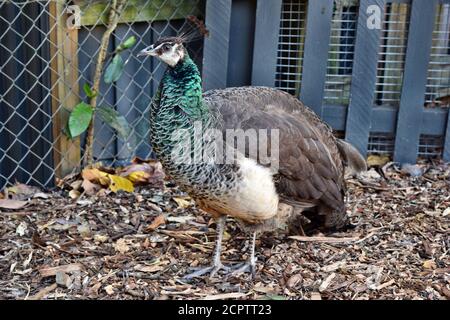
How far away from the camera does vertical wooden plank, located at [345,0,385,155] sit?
15.0 feet

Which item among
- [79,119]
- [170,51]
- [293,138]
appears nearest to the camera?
[170,51]

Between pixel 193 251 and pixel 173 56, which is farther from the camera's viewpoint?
pixel 193 251

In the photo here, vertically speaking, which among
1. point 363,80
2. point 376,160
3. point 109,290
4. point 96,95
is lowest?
point 109,290

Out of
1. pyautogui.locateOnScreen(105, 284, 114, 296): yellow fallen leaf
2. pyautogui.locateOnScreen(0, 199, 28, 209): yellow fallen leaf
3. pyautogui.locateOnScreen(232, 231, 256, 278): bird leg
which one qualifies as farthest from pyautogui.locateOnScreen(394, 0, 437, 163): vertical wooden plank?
pyautogui.locateOnScreen(0, 199, 28, 209): yellow fallen leaf

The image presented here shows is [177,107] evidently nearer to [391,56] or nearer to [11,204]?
[11,204]

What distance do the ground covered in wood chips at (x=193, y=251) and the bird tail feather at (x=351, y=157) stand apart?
10.4 inches

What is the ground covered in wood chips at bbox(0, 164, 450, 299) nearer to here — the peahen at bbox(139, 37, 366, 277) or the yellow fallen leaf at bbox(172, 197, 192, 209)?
the yellow fallen leaf at bbox(172, 197, 192, 209)

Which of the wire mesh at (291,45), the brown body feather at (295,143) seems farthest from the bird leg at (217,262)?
the wire mesh at (291,45)

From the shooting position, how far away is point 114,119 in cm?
439

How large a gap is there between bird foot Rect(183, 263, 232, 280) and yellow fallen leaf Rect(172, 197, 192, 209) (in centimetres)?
80

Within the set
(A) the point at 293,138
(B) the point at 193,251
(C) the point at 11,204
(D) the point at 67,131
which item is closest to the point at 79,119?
(D) the point at 67,131

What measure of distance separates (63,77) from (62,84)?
0.05m

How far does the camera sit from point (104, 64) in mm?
4531

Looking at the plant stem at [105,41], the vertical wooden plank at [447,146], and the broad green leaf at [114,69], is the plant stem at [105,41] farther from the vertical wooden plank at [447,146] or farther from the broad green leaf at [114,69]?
the vertical wooden plank at [447,146]
